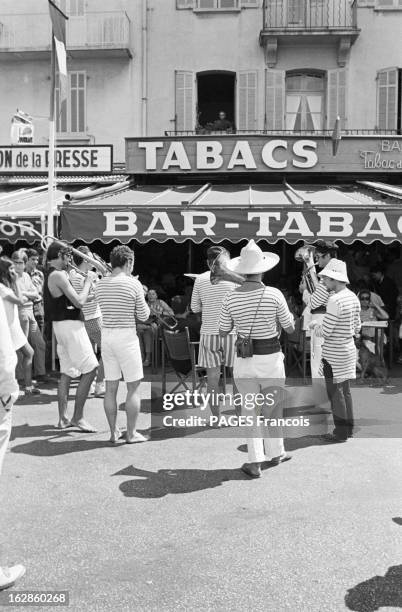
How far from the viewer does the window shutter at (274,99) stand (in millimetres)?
15766

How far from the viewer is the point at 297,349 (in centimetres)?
1033

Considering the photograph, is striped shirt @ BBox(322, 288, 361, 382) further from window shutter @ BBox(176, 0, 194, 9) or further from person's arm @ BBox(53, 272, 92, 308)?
window shutter @ BBox(176, 0, 194, 9)

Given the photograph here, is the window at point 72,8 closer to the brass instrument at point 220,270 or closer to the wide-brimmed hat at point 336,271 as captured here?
the brass instrument at point 220,270

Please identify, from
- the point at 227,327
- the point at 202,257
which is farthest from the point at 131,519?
the point at 202,257

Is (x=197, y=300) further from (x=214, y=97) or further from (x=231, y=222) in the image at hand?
(x=214, y=97)

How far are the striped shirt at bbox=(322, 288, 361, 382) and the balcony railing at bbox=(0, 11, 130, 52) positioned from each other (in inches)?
463

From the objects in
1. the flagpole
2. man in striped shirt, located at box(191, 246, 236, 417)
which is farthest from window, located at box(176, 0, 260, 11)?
man in striped shirt, located at box(191, 246, 236, 417)

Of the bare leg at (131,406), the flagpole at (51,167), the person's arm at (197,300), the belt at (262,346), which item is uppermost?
the flagpole at (51,167)

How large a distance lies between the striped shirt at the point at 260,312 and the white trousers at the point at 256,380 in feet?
0.69

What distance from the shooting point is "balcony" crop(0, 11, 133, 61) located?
15664mm

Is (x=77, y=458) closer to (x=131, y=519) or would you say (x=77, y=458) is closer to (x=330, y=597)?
(x=131, y=519)

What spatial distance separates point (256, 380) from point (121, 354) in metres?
1.36

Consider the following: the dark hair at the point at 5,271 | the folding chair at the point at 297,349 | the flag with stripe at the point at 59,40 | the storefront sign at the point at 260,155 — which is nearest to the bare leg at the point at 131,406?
the dark hair at the point at 5,271

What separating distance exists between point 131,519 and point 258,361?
5.34ft
